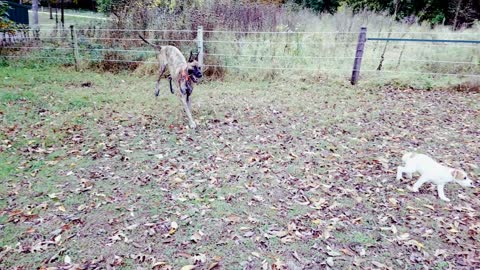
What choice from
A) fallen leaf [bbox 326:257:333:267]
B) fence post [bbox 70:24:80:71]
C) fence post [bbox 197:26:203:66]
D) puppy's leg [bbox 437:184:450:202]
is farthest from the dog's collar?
fence post [bbox 70:24:80:71]

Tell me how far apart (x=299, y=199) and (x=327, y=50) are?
7.16 m

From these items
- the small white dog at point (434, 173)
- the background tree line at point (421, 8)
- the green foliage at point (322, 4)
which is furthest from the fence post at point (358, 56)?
the green foliage at point (322, 4)

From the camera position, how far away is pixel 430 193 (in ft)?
11.7

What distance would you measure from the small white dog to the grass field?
0.16m

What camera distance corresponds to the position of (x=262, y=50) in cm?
917

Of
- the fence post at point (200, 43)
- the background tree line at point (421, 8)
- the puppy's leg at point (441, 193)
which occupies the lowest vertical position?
the puppy's leg at point (441, 193)

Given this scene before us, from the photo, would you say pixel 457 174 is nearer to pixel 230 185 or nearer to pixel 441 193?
pixel 441 193

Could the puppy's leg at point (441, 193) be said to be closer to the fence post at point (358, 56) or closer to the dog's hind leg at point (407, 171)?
the dog's hind leg at point (407, 171)

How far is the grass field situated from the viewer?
2707 mm

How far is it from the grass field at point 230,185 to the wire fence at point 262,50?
2457mm

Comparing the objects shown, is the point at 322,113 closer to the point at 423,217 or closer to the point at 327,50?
the point at 423,217

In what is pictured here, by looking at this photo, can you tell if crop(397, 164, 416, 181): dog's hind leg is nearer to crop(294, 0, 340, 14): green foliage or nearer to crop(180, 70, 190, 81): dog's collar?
crop(180, 70, 190, 81): dog's collar

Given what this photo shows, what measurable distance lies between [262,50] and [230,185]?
626 cm

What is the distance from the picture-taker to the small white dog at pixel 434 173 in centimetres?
326
